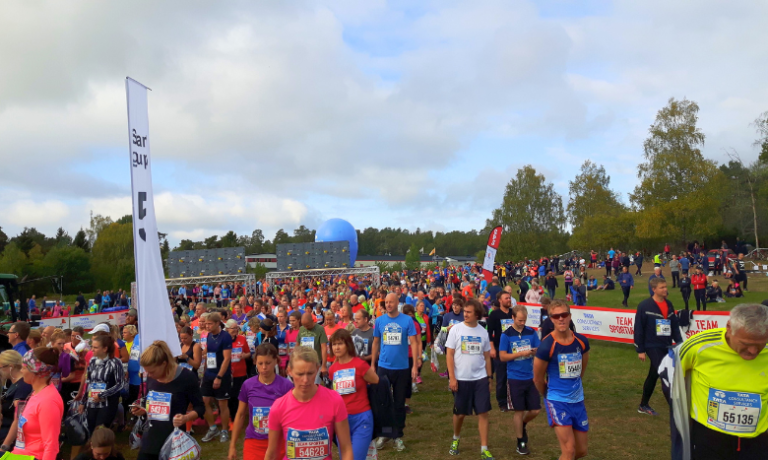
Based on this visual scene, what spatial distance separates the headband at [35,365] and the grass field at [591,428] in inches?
131

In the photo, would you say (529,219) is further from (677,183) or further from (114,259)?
(114,259)

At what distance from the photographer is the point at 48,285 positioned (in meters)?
43.8

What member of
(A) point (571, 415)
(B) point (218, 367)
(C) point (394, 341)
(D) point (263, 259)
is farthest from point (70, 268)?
(D) point (263, 259)

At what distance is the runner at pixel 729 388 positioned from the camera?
3064 millimetres

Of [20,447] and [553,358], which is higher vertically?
[553,358]

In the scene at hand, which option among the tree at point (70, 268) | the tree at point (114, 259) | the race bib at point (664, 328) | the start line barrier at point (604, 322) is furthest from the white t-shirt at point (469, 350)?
the tree at point (114, 259)

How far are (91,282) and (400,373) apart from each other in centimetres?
5189

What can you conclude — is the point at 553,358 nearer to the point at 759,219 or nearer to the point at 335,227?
the point at 335,227

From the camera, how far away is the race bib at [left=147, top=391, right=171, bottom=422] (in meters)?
4.14

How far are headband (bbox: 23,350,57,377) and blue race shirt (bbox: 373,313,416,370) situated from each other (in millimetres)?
4003

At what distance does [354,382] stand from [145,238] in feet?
11.4

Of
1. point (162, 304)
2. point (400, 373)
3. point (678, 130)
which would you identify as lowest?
point (400, 373)

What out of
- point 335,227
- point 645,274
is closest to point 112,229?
point 335,227

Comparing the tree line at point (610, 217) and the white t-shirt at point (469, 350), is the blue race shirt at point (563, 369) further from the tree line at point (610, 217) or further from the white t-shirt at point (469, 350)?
the tree line at point (610, 217)
